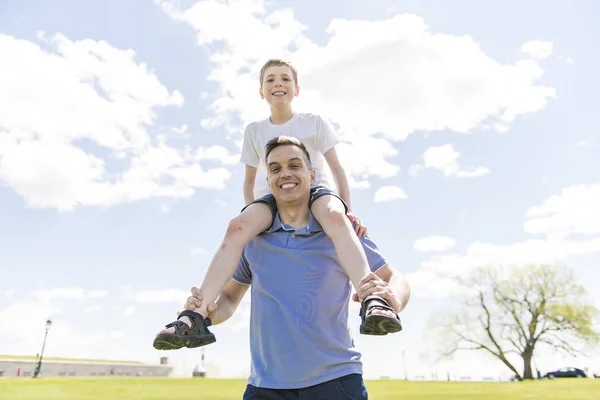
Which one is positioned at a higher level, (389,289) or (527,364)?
(527,364)

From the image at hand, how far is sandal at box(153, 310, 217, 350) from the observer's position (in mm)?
2496

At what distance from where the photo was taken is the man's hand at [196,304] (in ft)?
8.87

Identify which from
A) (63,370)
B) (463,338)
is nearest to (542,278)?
(463,338)

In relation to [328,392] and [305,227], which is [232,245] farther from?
[328,392]

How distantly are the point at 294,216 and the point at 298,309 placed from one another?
2.19ft

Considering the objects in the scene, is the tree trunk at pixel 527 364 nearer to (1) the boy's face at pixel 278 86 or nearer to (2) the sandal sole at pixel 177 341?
(1) the boy's face at pixel 278 86

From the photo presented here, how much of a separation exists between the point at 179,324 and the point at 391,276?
126cm

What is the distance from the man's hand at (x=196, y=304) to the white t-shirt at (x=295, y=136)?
1.51 meters

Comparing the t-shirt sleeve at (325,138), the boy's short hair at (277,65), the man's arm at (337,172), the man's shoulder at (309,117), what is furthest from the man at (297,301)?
the boy's short hair at (277,65)

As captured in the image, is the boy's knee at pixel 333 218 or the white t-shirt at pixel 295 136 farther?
the white t-shirt at pixel 295 136

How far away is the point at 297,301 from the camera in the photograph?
2600 millimetres

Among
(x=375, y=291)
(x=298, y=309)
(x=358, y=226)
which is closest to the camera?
(x=375, y=291)

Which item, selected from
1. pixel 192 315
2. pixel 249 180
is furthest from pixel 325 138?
pixel 192 315

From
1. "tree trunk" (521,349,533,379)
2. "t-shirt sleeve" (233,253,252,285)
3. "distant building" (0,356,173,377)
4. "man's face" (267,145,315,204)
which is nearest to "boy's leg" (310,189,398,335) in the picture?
"man's face" (267,145,315,204)
